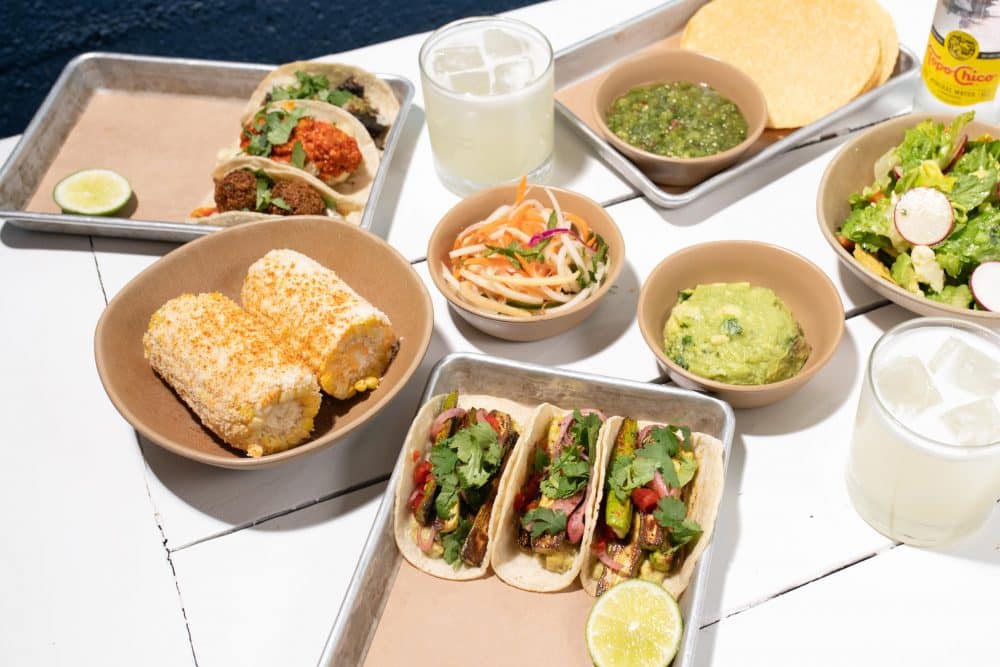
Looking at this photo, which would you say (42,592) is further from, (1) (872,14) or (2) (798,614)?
(1) (872,14)

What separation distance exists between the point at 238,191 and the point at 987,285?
205cm

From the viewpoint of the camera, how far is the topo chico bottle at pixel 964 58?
7.59 feet

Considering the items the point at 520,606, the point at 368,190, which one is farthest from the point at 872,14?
the point at 520,606

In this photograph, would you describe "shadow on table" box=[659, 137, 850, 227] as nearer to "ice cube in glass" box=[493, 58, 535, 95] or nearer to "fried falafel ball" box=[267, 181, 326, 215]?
"ice cube in glass" box=[493, 58, 535, 95]

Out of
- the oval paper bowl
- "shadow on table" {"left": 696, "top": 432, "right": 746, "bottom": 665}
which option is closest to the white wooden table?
"shadow on table" {"left": 696, "top": 432, "right": 746, "bottom": 665}

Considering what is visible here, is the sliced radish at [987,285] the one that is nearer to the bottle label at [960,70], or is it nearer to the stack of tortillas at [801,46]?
the bottle label at [960,70]

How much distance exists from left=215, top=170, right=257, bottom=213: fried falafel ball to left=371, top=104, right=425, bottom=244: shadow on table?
1.23ft

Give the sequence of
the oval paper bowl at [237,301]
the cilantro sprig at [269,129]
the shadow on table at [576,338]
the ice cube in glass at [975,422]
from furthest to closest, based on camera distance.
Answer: the cilantro sprig at [269,129], the shadow on table at [576,338], the oval paper bowl at [237,301], the ice cube in glass at [975,422]

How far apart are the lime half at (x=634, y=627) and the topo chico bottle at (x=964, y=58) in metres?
1.81

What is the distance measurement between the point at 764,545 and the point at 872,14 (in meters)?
1.92

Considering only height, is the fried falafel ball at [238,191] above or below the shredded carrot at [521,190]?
below

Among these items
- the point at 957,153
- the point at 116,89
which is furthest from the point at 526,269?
the point at 116,89

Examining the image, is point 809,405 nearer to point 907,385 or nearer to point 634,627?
point 907,385

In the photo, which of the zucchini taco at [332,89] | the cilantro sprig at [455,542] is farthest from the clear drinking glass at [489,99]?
the cilantro sprig at [455,542]
